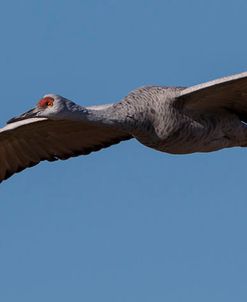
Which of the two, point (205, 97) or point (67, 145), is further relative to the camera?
point (67, 145)

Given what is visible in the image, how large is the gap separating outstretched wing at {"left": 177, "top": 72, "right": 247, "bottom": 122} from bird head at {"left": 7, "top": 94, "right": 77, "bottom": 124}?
1.52 m

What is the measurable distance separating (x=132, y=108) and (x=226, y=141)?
60.2 inches

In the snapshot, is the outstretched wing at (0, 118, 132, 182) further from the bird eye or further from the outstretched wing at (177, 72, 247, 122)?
the bird eye

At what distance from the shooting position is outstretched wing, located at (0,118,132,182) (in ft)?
70.4

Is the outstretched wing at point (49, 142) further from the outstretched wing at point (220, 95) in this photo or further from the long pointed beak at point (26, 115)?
the outstretched wing at point (220, 95)

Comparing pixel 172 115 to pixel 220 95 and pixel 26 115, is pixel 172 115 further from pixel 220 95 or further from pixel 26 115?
pixel 26 115

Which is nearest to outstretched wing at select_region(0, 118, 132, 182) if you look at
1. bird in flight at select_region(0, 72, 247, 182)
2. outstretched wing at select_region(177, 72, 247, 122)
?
bird in flight at select_region(0, 72, 247, 182)

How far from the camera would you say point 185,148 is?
1959cm

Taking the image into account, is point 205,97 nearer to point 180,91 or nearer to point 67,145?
point 180,91

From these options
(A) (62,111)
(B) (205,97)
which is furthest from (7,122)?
(B) (205,97)

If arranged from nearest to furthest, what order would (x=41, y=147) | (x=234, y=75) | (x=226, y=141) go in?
1. (x=234, y=75)
2. (x=226, y=141)
3. (x=41, y=147)

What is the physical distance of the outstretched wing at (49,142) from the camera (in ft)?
70.4

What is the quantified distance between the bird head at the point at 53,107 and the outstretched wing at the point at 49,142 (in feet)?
7.05

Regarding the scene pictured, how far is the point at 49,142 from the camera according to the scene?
71.6ft
